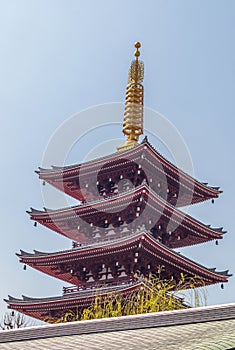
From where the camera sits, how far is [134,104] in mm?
32219

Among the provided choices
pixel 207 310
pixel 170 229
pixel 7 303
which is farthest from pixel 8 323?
pixel 207 310

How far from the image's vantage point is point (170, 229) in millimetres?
27844

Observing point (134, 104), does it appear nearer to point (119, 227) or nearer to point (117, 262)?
point (119, 227)

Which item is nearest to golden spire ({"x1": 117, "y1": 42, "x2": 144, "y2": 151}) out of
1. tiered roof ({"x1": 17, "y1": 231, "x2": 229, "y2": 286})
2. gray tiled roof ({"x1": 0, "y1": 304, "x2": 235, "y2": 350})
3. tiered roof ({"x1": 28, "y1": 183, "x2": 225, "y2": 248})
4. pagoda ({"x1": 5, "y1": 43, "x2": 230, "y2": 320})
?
pagoda ({"x1": 5, "y1": 43, "x2": 230, "y2": 320})

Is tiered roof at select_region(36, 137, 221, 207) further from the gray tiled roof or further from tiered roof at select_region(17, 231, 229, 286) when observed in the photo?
the gray tiled roof

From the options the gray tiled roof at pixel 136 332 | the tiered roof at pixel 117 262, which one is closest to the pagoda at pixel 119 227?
the tiered roof at pixel 117 262

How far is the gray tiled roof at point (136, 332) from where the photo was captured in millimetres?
8586

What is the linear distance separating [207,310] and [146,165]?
684 inches

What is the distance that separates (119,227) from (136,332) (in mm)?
16918

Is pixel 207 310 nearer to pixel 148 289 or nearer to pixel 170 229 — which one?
pixel 148 289

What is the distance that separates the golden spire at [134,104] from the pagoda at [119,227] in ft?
0.36

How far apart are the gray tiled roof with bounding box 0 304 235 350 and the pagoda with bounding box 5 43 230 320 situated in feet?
38.9

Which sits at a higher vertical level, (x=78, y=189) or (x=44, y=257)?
(x=78, y=189)

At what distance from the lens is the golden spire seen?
30.8m
